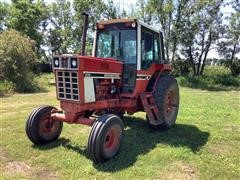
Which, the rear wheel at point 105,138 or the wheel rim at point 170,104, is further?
the wheel rim at point 170,104

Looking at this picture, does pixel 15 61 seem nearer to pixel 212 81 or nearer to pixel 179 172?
pixel 212 81

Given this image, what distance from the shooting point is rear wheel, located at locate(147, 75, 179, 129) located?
24.5 ft

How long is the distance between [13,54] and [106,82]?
11.8 meters

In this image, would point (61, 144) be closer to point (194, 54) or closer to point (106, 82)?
point (106, 82)

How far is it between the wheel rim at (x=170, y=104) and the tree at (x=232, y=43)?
17.9m

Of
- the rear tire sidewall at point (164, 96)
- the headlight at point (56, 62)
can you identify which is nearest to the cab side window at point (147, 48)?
the rear tire sidewall at point (164, 96)

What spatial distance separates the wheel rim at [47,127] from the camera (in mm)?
6630

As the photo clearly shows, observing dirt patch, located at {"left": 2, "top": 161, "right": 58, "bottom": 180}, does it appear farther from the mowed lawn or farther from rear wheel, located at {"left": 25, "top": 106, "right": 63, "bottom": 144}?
rear wheel, located at {"left": 25, "top": 106, "right": 63, "bottom": 144}

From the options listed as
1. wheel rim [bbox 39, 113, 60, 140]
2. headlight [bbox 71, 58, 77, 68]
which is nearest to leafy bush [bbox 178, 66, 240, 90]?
wheel rim [bbox 39, 113, 60, 140]

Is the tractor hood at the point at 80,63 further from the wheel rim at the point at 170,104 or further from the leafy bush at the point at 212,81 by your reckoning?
the leafy bush at the point at 212,81

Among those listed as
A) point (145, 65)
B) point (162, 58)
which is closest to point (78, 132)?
point (145, 65)

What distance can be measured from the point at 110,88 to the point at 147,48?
1.38 metres

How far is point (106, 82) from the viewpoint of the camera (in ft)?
21.7

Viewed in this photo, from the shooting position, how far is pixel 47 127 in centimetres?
676
